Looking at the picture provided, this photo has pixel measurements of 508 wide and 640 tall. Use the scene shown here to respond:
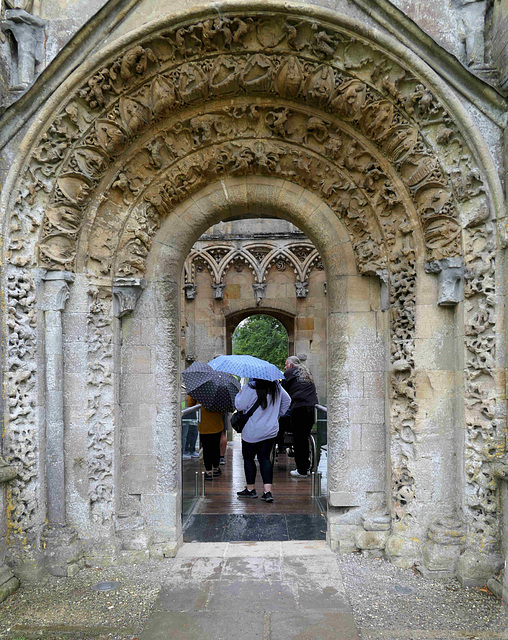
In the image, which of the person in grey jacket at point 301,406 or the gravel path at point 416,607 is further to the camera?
the person in grey jacket at point 301,406

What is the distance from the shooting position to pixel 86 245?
13.2 ft

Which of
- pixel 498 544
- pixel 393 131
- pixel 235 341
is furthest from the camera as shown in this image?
pixel 235 341

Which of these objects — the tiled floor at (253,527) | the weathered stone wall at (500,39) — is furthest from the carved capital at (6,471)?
the weathered stone wall at (500,39)

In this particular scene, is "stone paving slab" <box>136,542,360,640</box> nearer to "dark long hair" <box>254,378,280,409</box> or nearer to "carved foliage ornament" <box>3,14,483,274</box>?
"dark long hair" <box>254,378,280,409</box>

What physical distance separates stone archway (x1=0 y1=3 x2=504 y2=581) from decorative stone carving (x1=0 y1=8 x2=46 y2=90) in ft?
1.24

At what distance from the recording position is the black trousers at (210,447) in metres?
6.19

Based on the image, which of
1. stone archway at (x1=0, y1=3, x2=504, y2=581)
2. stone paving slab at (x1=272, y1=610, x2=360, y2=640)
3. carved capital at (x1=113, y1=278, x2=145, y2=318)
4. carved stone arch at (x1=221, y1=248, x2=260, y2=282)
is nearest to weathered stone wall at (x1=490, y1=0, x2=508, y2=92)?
stone archway at (x1=0, y1=3, x2=504, y2=581)

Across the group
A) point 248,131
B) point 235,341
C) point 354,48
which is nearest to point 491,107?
point 354,48

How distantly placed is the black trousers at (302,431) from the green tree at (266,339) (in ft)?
37.4

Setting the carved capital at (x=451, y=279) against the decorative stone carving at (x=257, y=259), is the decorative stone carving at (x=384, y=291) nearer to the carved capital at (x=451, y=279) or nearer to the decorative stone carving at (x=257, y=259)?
the carved capital at (x=451, y=279)

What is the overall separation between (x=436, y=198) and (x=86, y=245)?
9.38ft

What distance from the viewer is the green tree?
1820 cm

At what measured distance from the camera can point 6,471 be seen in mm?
3512

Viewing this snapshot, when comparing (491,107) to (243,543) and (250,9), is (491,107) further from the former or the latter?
(243,543)
